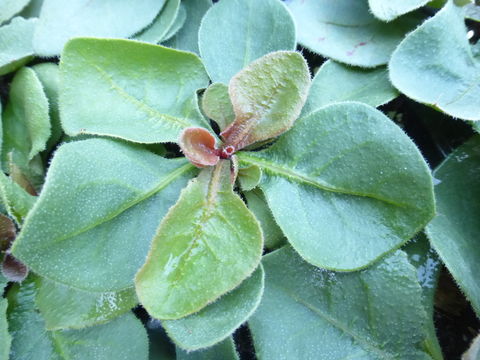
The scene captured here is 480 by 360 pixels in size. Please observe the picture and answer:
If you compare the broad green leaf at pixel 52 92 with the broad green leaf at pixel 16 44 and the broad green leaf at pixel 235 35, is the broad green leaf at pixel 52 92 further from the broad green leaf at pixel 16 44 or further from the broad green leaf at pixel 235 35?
the broad green leaf at pixel 235 35

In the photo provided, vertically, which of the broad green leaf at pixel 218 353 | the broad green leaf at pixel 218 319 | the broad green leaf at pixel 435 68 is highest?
the broad green leaf at pixel 435 68

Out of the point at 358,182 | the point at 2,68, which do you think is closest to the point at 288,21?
the point at 358,182

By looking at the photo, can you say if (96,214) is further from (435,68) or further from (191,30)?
(435,68)

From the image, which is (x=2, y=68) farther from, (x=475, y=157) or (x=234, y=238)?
(x=475, y=157)

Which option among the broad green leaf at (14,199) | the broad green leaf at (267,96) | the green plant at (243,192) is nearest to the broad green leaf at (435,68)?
the green plant at (243,192)

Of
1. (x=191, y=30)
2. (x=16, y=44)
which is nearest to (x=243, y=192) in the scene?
(x=191, y=30)

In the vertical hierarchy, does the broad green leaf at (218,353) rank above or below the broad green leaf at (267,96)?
below
